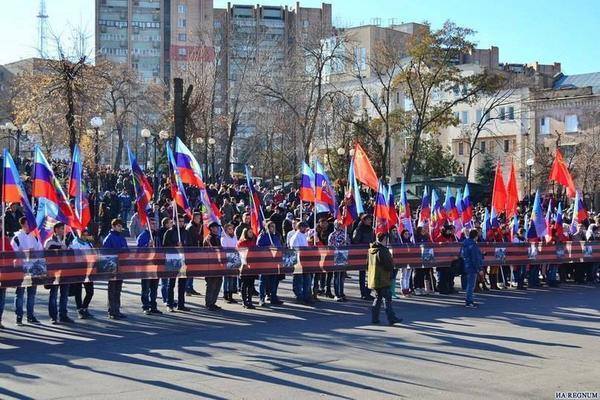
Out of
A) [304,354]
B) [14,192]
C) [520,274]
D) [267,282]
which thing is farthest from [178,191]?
[520,274]

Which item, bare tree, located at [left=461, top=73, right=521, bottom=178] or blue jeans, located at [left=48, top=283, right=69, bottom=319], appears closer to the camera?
blue jeans, located at [left=48, top=283, right=69, bottom=319]

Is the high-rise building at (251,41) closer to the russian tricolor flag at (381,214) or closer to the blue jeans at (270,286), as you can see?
the russian tricolor flag at (381,214)

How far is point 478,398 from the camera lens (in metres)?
9.12

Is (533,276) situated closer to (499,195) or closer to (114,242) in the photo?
(499,195)

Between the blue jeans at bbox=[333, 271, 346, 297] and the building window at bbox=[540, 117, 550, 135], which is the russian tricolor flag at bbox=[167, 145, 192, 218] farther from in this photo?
the building window at bbox=[540, 117, 550, 135]

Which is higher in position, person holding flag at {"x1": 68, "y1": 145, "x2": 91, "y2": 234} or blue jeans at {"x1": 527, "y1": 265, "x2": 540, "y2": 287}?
person holding flag at {"x1": 68, "y1": 145, "x2": 91, "y2": 234}

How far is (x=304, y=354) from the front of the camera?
38.5ft

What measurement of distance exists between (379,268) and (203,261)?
4.02 meters

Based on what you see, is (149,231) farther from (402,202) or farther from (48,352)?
(402,202)

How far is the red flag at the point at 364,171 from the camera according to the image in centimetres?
2041

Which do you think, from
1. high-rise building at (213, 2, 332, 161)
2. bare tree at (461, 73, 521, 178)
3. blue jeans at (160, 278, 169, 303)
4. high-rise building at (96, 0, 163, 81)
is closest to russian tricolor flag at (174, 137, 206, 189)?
blue jeans at (160, 278, 169, 303)

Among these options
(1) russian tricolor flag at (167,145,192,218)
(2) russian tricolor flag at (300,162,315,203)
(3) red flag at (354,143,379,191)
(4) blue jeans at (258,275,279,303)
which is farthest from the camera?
(3) red flag at (354,143,379,191)

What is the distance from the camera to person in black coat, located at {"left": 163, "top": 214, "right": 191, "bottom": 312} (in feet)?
53.8

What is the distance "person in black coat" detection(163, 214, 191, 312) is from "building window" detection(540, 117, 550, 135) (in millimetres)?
58711
